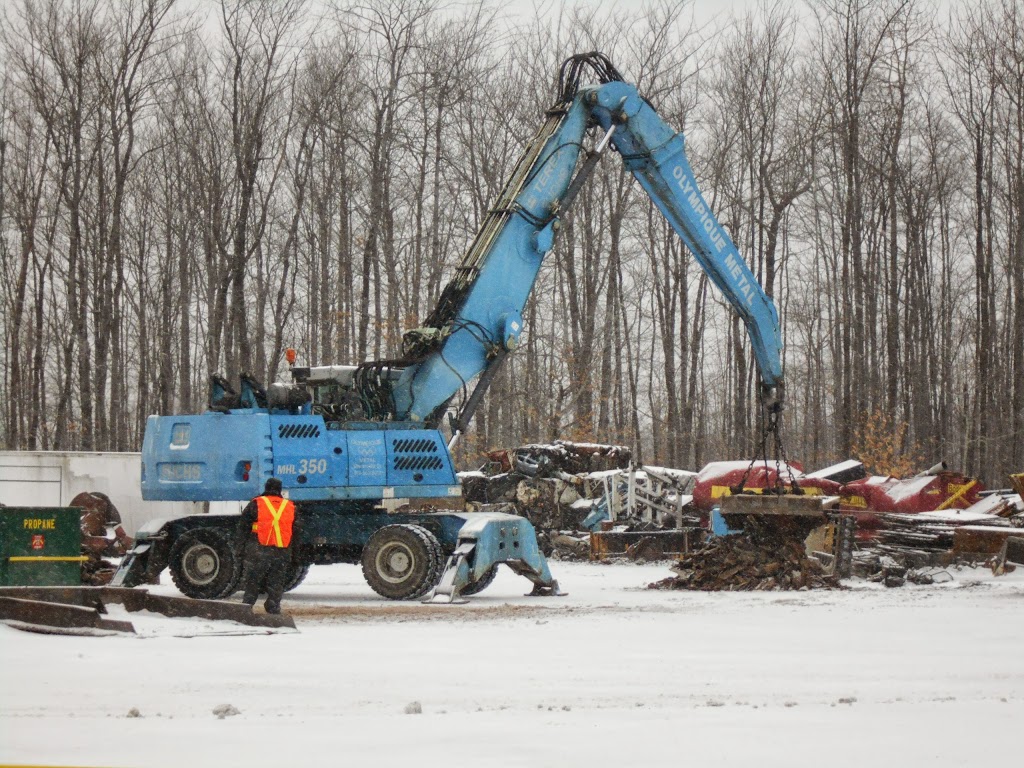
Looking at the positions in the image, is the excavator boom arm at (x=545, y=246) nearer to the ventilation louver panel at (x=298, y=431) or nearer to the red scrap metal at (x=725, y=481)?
the ventilation louver panel at (x=298, y=431)

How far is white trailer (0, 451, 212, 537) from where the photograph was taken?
27.4m

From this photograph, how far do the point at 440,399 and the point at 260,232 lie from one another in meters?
21.1

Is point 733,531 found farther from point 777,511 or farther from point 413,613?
point 413,613

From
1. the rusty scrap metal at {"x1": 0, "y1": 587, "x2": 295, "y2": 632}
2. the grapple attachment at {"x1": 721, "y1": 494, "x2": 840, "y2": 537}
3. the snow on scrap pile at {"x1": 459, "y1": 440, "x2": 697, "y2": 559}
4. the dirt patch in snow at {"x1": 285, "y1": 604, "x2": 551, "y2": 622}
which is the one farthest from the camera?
the snow on scrap pile at {"x1": 459, "y1": 440, "x2": 697, "y2": 559}

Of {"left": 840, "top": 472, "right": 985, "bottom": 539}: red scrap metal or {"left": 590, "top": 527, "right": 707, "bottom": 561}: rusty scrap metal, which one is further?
{"left": 590, "top": 527, "right": 707, "bottom": 561}: rusty scrap metal

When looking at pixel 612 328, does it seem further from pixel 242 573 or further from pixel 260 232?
pixel 242 573

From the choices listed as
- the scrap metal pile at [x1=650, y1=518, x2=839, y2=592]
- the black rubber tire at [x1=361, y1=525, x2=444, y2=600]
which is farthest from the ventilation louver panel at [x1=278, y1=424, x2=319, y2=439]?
the scrap metal pile at [x1=650, y1=518, x2=839, y2=592]

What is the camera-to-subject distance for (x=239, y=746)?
692 cm

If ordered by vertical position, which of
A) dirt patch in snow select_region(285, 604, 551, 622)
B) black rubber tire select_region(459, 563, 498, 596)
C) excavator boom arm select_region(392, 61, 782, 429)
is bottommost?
dirt patch in snow select_region(285, 604, 551, 622)

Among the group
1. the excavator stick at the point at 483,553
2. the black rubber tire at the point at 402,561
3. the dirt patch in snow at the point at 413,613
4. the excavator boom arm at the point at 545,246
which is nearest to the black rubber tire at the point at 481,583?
the excavator stick at the point at 483,553

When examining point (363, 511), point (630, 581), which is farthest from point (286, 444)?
point (630, 581)

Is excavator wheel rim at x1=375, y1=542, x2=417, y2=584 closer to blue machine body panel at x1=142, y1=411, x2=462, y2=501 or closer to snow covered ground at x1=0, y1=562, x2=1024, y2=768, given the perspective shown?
blue machine body panel at x1=142, y1=411, x2=462, y2=501

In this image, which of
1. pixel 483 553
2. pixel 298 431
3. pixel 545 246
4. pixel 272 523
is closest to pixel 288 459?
pixel 298 431

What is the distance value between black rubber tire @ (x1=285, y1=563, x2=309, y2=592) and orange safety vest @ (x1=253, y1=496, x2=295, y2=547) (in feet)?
11.1
